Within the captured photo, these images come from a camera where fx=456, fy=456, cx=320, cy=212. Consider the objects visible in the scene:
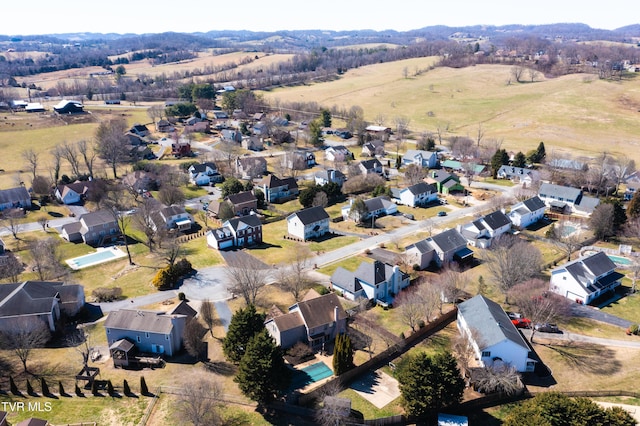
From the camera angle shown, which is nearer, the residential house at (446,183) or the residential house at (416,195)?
the residential house at (416,195)

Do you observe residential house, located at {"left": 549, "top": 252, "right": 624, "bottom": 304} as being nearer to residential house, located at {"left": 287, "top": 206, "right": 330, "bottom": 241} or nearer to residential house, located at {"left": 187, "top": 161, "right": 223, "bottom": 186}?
residential house, located at {"left": 287, "top": 206, "right": 330, "bottom": 241}

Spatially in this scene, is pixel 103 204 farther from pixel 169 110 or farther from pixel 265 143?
pixel 169 110

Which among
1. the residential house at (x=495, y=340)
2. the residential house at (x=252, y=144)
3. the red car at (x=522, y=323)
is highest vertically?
the residential house at (x=252, y=144)

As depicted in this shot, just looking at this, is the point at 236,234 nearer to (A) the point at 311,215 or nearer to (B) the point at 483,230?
(A) the point at 311,215

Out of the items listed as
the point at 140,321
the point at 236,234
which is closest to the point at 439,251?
the point at 236,234

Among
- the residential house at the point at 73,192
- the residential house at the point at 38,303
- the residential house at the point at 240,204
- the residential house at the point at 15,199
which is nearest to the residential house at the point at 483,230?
the residential house at the point at 240,204

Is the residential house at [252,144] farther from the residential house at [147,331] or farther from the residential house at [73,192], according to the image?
the residential house at [147,331]

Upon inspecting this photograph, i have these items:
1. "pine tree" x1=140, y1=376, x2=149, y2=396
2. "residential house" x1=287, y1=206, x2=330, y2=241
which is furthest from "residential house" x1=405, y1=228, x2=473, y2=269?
"pine tree" x1=140, y1=376, x2=149, y2=396
